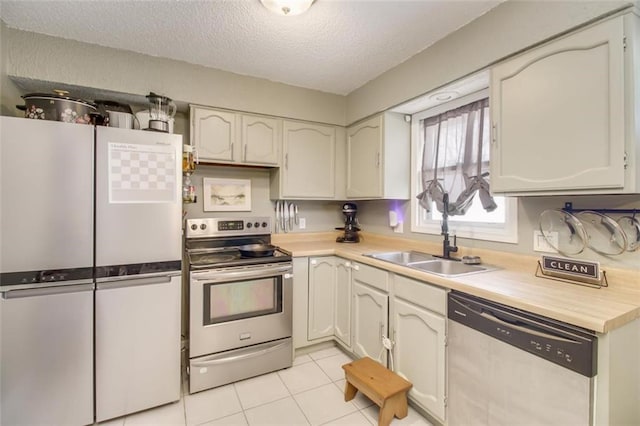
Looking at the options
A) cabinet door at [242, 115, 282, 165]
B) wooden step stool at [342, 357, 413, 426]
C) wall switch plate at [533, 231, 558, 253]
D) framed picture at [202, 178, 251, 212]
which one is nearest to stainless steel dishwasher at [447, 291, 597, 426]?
wooden step stool at [342, 357, 413, 426]

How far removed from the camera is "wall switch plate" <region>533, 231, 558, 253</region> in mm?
1599

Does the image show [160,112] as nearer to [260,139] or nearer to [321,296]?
[260,139]

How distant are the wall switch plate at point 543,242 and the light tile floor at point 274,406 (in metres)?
1.20

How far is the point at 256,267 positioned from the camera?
2145 mm

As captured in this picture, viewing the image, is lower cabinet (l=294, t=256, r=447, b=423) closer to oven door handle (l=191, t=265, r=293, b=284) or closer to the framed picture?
oven door handle (l=191, t=265, r=293, b=284)

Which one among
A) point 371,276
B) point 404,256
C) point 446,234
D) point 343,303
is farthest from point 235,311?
point 446,234

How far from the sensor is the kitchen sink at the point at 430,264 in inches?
70.3

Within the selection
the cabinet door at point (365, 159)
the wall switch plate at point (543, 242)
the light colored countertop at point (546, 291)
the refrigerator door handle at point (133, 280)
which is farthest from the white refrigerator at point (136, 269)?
the wall switch plate at point (543, 242)

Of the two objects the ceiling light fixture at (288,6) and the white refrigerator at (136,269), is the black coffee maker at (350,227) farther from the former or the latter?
the ceiling light fixture at (288,6)

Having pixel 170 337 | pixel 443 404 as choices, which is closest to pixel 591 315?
pixel 443 404

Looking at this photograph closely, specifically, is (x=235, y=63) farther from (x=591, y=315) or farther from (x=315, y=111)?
(x=591, y=315)

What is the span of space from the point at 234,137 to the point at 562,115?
2.18 m

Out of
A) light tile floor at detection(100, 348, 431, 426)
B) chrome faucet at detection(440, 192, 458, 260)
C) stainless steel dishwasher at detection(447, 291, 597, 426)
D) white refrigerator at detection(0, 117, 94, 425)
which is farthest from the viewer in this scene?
chrome faucet at detection(440, 192, 458, 260)

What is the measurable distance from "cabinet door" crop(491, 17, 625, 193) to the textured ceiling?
1.52 feet
